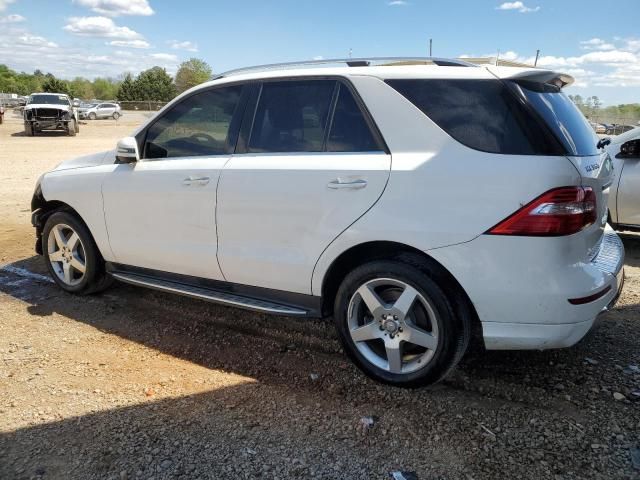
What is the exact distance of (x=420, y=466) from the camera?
99.9 inches

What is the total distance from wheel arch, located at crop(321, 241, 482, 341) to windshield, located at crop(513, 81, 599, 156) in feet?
2.96

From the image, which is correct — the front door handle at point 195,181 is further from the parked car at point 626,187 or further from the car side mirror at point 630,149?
the car side mirror at point 630,149

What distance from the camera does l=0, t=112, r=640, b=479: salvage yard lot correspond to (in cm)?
256

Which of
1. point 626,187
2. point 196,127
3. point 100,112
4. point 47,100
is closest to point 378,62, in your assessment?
point 196,127

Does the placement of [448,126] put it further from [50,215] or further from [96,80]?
[96,80]

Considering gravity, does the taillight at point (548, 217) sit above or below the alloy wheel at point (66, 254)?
above

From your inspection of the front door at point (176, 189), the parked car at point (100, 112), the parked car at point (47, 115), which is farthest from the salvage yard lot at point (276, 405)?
the parked car at point (100, 112)

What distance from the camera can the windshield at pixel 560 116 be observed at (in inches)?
110

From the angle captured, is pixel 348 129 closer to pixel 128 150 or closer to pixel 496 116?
pixel 496 116

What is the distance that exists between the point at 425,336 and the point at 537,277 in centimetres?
68

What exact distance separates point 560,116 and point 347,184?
48.4 inches

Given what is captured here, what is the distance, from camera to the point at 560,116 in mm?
2965

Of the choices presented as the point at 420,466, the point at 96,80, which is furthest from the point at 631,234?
the point at 96,80

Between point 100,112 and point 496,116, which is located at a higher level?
point 496,116
